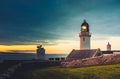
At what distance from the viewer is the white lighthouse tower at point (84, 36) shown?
6438 cm

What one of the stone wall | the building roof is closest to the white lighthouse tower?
the building roof

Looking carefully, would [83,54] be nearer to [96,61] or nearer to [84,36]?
[96,61]

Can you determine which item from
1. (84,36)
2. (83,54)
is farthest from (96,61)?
(84,36)

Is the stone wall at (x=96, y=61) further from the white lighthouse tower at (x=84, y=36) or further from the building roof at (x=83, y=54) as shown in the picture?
the white lighthouse tower at (x=84, y=36)

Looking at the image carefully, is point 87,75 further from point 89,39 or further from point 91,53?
point 89,39

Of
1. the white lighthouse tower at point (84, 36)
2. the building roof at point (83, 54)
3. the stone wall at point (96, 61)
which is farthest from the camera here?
the white lighthouse tower at point (84, 36)

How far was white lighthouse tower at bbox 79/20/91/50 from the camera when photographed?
6438cm

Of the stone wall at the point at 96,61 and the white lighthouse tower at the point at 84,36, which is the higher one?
the white lighthouse tower at the point at 84,36

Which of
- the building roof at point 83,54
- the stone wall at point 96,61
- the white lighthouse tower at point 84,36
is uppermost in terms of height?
the white lighthouse tower at point 84,36

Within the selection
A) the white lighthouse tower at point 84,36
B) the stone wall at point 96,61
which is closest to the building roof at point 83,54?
the stone wall at point 96,61

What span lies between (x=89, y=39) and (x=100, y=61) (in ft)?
59.7

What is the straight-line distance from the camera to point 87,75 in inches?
1433

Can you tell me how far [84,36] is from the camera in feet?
212

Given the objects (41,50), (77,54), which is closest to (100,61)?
(77,54)
